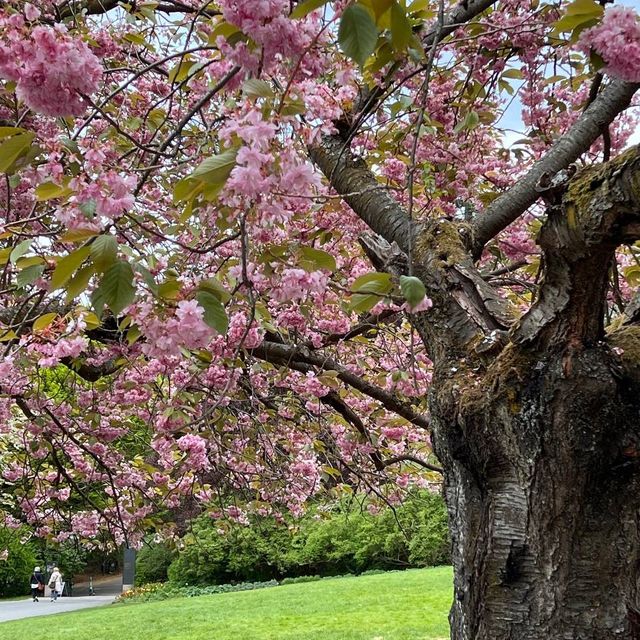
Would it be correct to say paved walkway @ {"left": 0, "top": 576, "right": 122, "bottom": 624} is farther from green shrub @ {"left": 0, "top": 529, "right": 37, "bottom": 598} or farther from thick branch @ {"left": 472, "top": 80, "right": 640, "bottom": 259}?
thick branch @ {"left": 472, "top": 80, "right": 640, "bottom": 259}

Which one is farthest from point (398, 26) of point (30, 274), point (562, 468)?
point (562, 468)

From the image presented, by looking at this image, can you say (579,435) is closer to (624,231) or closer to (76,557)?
(624,231)

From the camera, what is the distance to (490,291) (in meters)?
2.12

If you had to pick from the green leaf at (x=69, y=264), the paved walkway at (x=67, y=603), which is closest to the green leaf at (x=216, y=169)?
the green leaf at (x=69, y=264)

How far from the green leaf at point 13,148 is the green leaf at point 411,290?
800mm

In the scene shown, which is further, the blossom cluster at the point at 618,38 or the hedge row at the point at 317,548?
the hedge row at the point at 317,548

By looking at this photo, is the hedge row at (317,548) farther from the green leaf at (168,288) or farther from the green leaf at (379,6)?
the green leaf at (379,6)

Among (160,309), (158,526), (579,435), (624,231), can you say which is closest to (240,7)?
(160,309)

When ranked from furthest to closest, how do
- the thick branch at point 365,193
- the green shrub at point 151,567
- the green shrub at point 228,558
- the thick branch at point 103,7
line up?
the green shrub at point 151,567 < the green shrub at point 228,558 < the thick branch at point 103,7 < the thick branch at point 365,193

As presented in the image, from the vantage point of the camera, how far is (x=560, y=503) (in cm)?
164

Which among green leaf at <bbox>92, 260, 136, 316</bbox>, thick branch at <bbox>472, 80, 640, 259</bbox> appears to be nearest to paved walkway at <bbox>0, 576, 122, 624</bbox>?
thick branch at <bbox>472, 80, 640, 259</bbox>

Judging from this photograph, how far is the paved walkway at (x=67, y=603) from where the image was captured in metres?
14.6

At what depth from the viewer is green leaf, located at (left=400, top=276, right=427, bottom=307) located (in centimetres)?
111

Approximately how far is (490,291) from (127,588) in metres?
18.4
